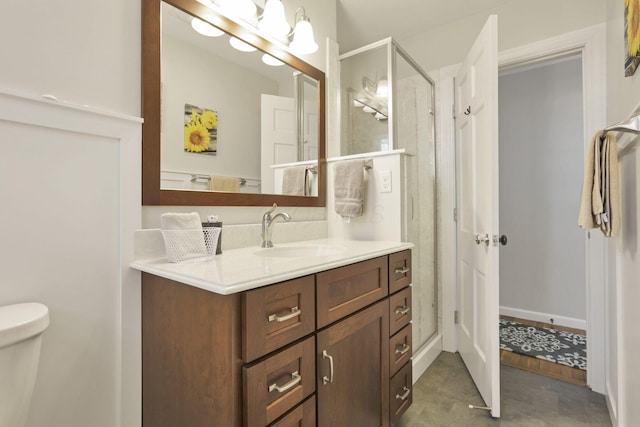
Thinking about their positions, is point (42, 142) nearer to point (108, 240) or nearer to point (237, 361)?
point (108, 240)

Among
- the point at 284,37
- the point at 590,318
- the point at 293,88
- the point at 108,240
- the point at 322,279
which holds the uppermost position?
the point at 284,37

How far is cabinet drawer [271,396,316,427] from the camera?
0.85 metres

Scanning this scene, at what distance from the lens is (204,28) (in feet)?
4.30

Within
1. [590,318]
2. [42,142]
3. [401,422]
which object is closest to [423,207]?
[590,318]

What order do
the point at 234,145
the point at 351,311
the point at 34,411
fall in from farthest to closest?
1. the point at 234,145
2. the point at 351,311
3. the point at 34,411

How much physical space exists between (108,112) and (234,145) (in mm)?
522

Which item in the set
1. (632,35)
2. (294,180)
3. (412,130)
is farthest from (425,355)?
(632,35)

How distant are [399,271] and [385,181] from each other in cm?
53

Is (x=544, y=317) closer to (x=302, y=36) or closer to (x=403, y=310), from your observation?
(x=403, y=310)

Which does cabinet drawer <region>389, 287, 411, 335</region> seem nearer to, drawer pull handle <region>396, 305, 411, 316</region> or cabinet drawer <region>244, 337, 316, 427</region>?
drawer pull handle <region>396, 305, 411, 316</region>

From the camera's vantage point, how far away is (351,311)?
111 centimetres

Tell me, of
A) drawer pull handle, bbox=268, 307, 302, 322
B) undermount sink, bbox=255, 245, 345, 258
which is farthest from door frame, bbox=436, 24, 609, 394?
drawer pull handle, bbox=268, 307, 302, 322

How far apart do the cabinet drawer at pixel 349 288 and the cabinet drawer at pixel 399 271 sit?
0.15 ft

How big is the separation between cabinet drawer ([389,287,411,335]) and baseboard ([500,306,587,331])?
88.4 inches
